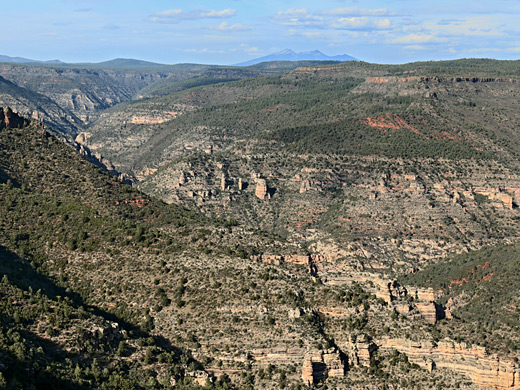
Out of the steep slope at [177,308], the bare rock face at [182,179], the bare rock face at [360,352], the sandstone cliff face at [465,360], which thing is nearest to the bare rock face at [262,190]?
the bare rock face at [182,179]

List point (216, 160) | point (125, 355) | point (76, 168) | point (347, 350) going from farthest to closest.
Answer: point (216, 160) → point (76, 168) → point (347, 350) → point (125, 355)

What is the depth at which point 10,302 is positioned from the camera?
5266cm

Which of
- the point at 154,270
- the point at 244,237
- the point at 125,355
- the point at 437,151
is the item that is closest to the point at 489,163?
the point at 437,151

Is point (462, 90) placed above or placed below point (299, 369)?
above

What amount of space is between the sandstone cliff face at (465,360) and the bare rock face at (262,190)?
256 ft

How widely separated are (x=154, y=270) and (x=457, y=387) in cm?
2651

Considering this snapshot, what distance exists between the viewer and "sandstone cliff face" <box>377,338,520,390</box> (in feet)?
171

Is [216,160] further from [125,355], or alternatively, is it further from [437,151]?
[125,355]

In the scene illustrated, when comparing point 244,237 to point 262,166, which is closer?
point 244,237

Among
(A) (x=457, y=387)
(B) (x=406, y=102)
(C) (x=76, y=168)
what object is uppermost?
(B) (x=406, y=102)

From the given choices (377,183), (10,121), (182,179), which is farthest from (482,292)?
(182,179)

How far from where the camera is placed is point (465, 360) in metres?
53.5

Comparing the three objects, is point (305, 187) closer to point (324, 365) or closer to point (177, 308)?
point (177, 308)

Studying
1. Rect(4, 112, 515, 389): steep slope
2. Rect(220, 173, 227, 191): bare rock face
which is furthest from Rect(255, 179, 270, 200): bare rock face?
Rect(4, 112, 515, 389): steep slope
